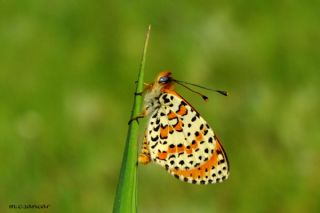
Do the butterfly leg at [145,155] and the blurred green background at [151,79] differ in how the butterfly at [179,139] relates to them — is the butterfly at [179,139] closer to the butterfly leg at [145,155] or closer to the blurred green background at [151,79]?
the butterfly leg at [145,155]

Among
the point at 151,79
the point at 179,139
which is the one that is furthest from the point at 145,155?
the point at 151,79

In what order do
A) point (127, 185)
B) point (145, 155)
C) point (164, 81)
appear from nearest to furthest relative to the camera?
point (127, 185), point (145, 155), point (164, 81)

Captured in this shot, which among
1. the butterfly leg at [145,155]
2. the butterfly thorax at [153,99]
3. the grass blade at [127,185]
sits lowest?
the grass blade at [127,185]

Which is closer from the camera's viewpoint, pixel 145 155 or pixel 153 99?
pixel 145 155

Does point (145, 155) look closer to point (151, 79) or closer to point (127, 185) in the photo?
point (127, 185)

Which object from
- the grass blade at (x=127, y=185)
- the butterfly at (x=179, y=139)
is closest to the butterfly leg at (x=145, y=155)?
the butterfly at (x=179, y=139)

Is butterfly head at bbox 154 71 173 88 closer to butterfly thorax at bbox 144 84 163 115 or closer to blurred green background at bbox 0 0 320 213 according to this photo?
butterfly thorax at bbox 144 84 163 115

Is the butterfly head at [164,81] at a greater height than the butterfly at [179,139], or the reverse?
the butterfly head at [164,81]

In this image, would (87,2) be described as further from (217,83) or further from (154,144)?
(154,144)
